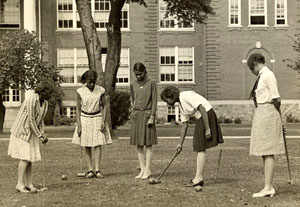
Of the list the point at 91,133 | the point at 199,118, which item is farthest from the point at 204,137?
the point at 91,133

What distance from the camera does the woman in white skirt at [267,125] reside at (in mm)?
10094

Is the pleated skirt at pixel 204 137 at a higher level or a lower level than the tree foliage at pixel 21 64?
lower

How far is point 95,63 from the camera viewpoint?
78.8 feet

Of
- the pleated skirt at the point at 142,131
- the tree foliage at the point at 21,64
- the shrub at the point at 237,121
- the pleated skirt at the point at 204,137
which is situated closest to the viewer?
the pleated skirt at the point at 204,137

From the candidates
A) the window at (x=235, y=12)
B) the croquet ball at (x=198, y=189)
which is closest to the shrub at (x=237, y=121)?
the window at (x=235, y=12)

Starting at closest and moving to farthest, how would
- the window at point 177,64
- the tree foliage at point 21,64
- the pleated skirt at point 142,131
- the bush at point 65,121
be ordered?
1. the pleated skirt at point 142,131
2. the tree foliage at point 21,64
3. the bush at point 65,121
4. the window at point 177,64

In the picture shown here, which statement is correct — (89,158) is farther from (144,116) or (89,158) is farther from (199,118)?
(199,118)

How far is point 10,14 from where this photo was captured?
139 ft

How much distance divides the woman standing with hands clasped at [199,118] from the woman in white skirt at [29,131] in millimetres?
1847

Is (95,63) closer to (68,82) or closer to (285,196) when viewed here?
(285,196)

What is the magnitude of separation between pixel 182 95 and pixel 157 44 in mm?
31527

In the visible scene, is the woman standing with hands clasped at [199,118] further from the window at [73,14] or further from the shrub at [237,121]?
the window at [73,14]

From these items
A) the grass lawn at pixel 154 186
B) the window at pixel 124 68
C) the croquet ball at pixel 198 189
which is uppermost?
the window at pixel 124 68

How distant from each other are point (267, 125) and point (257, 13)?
33.6 m
